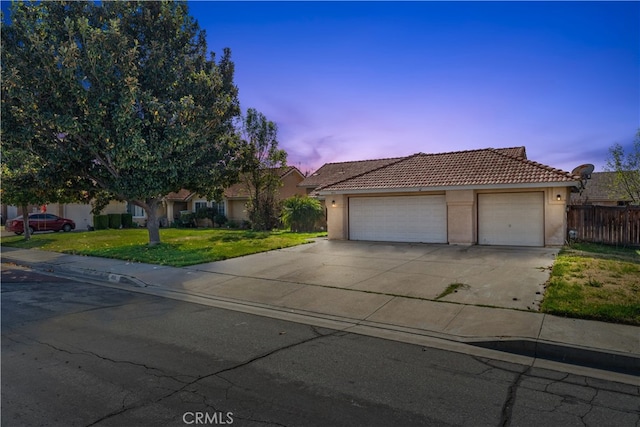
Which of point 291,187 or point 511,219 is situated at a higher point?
point 291,187

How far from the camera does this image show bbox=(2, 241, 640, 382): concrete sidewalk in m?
5.70

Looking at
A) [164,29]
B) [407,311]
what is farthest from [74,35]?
[407,311]

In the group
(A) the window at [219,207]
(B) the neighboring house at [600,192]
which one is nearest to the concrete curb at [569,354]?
(A) the window at [219,207]

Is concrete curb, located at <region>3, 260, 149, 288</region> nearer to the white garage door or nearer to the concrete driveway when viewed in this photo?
the concrete driveway

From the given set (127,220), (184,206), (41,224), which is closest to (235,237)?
(127,220)

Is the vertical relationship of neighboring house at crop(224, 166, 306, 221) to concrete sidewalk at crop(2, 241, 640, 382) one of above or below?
above

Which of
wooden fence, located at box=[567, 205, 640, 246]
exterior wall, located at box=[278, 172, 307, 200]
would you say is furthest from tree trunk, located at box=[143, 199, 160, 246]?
wooden fence, located at box=[567, 205, 640, 246]

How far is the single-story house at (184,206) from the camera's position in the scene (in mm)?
34438

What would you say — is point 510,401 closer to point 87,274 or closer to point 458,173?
point 87,274

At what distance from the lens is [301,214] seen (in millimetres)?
26328

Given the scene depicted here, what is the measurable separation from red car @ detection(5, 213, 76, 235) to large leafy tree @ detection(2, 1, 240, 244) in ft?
52.0

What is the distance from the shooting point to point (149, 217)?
→ 730 inches

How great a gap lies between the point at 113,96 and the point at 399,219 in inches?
499

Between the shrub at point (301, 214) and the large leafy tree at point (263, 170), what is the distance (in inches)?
104
